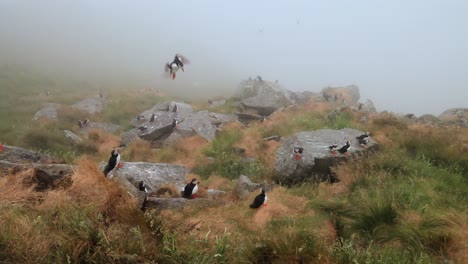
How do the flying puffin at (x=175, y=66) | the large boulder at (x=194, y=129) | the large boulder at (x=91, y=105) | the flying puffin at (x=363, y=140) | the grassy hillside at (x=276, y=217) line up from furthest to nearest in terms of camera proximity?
1. the large boulder at (x=91, y=105)
2. the large boulder at (x=194, y=129)
3. the flying puffin at (x=363, y=140)
4. the flying puffin at (x=175, y=66)
5. the grassy hillside at (x=276, y=217)

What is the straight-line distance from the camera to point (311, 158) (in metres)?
12.1

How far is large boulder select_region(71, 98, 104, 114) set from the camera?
3216 cm

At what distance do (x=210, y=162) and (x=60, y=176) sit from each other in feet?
24.7

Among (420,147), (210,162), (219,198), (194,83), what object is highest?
(420,147)

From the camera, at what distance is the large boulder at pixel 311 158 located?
39.6ft

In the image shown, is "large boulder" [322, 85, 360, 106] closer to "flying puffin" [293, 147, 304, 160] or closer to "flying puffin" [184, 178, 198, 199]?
"flying puffin" [293, 147, 304, 160]

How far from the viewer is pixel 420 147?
43.2 feet

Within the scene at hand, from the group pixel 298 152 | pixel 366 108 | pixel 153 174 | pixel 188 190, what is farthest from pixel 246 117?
pixel 188 190

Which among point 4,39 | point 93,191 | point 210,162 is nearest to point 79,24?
point 4,39

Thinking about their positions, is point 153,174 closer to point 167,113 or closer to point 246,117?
point 167,113

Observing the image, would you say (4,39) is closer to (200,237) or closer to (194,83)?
(194,83)

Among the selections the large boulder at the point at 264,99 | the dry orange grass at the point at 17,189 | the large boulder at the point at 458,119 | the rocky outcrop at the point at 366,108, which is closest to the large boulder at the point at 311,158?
the dry orange grass at the point at 17,189

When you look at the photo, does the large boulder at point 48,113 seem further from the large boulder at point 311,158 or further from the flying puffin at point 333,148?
the flying puffin at point 333,148

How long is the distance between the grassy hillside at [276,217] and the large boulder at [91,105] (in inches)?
774
